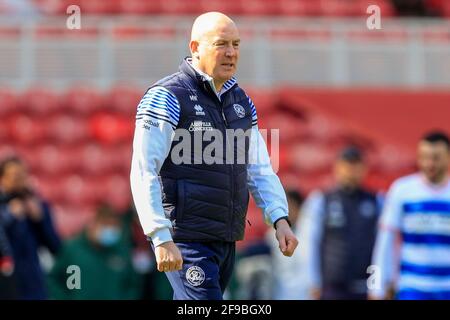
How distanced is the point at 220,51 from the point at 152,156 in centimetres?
66

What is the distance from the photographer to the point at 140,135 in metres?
6.37

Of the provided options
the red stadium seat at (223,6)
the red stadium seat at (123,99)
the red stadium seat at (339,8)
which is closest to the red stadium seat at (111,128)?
the red stadium seat at (123,99)

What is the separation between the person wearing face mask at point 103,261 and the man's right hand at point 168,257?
220 inches

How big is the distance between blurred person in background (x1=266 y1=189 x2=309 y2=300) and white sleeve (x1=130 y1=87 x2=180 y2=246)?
547cm

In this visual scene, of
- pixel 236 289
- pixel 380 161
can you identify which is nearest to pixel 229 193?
pixel 236 289

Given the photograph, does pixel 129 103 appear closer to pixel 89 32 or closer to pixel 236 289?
pixel 89 32

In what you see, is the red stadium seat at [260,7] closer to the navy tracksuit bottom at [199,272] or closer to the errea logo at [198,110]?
the errea logo at [198,110]

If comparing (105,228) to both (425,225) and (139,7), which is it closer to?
(425,225)

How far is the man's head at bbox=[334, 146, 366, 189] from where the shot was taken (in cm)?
1108

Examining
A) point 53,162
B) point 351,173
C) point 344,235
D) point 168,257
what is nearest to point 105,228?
point 344,235

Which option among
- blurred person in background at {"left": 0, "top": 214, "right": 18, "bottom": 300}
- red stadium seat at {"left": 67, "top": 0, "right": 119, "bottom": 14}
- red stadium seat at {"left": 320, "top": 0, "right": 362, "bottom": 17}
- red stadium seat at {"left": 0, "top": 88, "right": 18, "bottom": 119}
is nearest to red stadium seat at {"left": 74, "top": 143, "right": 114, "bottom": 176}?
red stadium seat at {"left": 0, "top": 88, "right": 18, "bottom": 119}

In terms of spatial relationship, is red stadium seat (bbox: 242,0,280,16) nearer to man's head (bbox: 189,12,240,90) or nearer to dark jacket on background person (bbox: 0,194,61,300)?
dark jacket on background person (bbox: 0,194,61,300)

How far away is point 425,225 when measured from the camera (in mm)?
8641

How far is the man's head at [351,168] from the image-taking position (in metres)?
11.1
